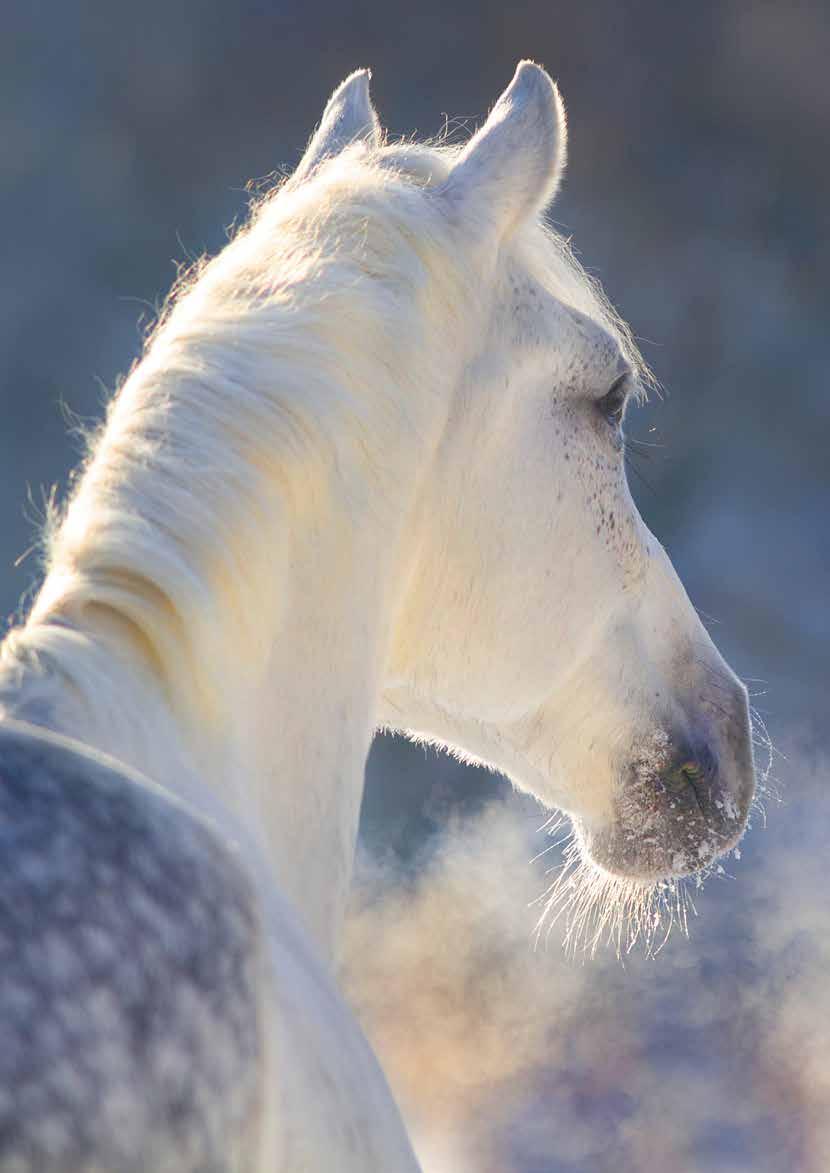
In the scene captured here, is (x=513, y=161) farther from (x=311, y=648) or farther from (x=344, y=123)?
(x=311, y=648)

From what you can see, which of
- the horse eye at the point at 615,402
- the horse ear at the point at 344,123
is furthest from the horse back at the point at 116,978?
the horse ear at the point at 344,123

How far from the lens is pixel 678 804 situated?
293 cm

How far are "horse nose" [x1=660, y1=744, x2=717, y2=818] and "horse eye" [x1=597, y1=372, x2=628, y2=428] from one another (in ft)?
2.57

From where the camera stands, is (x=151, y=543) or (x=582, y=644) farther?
(x=582, y=644)

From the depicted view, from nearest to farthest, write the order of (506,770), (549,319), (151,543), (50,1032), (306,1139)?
(50,1032), (306,1139), (151,543), (549,319), (506,770)

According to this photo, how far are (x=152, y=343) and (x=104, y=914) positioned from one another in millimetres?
1277

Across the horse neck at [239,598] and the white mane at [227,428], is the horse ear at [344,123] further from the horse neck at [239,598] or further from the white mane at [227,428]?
the horse neck at [239,598]

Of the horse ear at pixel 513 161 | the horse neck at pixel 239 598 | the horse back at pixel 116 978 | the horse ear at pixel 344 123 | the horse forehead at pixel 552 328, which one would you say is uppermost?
the horse ear at pixel 344 123

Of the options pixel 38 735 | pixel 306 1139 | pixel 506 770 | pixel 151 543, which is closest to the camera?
pixel 38 735

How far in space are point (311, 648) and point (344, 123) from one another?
141 centimetres

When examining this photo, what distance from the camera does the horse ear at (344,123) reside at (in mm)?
2664

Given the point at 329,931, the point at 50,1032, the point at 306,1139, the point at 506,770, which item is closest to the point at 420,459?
the point at 329,931

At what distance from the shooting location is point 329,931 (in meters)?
1.92

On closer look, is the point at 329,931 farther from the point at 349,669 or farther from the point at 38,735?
the point at 38,735
